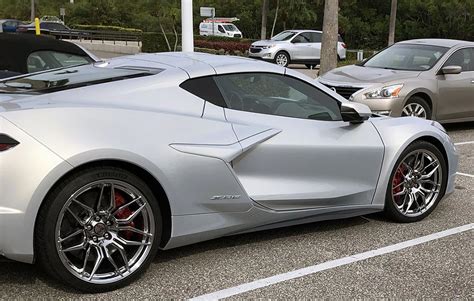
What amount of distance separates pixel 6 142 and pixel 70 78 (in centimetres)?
111

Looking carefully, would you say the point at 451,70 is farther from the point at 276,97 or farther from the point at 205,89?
the point at 205,89

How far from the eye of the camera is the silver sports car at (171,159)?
10.4 feet

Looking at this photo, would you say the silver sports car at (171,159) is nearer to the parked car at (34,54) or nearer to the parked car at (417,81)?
the parked car at (34,54)

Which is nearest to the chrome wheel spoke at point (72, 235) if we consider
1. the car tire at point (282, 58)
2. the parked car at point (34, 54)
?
the parked car at point (34, 54)

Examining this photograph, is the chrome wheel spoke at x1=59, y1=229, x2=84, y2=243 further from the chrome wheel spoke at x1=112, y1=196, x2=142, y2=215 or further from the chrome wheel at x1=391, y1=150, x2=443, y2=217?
the chrome wheel at x1=391, y1=150, x2=443, y2=217

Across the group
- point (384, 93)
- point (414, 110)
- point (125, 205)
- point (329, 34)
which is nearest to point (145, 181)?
point (125, 205)

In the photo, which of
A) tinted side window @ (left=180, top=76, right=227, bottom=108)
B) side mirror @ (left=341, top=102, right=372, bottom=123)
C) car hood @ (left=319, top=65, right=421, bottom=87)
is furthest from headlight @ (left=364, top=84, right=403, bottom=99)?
tinted side window @ (left=180, top=76, right=227, bottom=108)

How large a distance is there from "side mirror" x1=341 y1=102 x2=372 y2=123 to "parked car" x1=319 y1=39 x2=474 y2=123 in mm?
4141

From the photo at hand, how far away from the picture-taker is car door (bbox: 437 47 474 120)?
9258 millimetres

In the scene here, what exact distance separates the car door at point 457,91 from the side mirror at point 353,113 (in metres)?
5.20

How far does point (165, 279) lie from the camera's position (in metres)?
3.68

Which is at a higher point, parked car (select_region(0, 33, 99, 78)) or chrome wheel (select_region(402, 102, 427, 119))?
parked car (select_region(0, 33, 99, 78))

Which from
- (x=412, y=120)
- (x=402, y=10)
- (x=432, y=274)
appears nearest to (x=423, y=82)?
(x=412, y=120)

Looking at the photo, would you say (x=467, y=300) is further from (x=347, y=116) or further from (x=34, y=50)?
(x=34, y=50)
